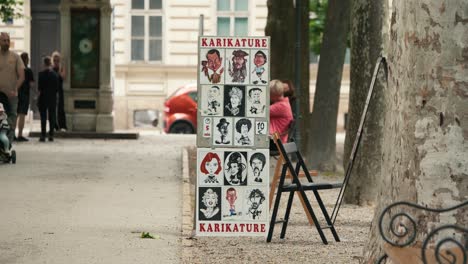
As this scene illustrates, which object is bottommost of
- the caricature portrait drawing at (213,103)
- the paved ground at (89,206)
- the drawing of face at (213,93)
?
the paved ground at (89,206)

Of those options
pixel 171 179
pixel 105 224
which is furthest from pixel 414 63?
pixel 171 179

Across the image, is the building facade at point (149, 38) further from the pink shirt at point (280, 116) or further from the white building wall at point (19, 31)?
the pink shirt at point (280, 116)

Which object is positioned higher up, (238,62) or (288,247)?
(238,62)

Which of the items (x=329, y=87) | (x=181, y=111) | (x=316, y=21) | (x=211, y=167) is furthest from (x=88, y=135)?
(x=211, y=167)

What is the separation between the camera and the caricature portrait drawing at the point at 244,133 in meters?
12.6

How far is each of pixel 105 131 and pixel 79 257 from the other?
19.8 metres

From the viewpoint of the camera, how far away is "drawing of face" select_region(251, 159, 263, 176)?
12.6 metres

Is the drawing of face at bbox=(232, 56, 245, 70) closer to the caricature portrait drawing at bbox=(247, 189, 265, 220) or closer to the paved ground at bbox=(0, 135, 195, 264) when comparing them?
the caricature portrait drawing at bbox=(247, 189, 265, 220)

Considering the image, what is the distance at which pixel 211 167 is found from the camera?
41.3ft

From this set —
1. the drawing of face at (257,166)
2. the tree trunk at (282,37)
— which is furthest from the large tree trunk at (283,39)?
Answer: the drawing of face at (257,166)

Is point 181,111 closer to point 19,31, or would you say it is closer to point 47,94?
point 19,31

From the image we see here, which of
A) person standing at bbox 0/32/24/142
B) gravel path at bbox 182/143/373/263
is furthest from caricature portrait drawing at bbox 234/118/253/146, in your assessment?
person standing at bbox 0/32/24/142

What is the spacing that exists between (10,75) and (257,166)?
969 centimetres

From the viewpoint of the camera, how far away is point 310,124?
25156mm
